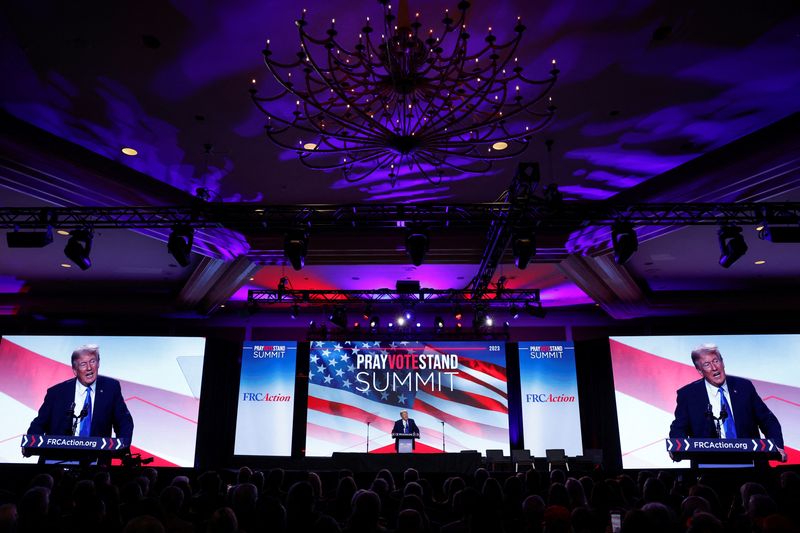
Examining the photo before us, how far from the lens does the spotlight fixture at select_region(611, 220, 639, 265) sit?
7.05 meters

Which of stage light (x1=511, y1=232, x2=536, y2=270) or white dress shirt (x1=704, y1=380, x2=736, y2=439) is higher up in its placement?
stage light (x1=511, y1=232, x2=536, y2=270)

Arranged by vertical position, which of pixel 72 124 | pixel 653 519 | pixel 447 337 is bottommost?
pixel 653 519

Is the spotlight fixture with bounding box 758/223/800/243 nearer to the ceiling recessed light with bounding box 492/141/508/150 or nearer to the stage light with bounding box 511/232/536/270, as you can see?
the stage light with bounding box 511/232/536/270

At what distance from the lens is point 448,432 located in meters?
13.6

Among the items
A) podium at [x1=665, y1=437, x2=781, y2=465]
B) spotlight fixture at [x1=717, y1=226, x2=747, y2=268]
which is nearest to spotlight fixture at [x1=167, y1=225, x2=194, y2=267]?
spotlight fixture at [x1=717, y1=226, x2=747, y2=268]

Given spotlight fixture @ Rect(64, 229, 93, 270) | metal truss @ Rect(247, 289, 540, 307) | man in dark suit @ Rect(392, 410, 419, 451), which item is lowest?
man in dark suit @ Rect(392, 410, 419, 451)

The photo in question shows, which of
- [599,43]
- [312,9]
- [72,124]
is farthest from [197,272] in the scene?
[599,43]

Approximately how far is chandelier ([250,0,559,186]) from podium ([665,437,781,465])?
6669 mm

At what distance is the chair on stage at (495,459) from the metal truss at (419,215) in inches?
241

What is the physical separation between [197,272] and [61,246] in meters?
2.53

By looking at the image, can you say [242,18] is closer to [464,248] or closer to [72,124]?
[72,124]

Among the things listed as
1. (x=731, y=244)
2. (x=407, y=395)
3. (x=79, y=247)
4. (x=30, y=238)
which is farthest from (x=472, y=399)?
(x=30, y=238)

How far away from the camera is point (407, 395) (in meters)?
14.0

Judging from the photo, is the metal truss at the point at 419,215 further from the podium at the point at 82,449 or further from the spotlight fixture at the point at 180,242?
the podium at the point at 82,449
